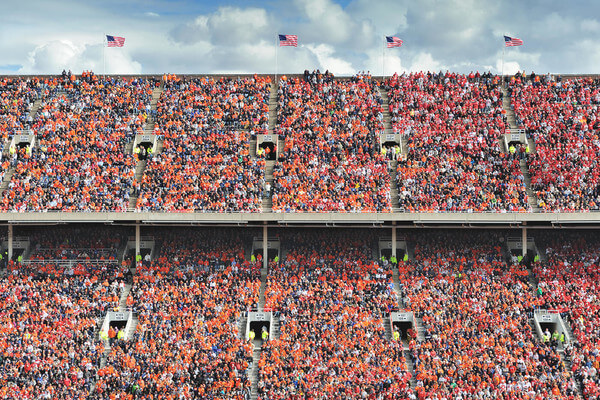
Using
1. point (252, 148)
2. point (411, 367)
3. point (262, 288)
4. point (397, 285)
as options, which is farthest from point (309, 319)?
point (252, 148)

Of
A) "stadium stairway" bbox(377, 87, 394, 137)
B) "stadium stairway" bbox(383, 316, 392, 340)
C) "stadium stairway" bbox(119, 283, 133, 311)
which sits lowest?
"stadium stairway" bbox(383, 316, 392, 340)

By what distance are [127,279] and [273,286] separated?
858 cm

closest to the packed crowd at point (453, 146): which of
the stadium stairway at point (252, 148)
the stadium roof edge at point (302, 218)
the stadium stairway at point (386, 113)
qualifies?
the stadium stairway at point (386, 113)

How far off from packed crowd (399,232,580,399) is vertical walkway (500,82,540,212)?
125 inches

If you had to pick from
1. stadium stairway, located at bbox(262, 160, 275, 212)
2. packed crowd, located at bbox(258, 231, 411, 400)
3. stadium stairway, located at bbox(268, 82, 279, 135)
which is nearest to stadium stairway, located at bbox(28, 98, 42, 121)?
stadium stairway, located at bbox(268, 82, 279, 135)

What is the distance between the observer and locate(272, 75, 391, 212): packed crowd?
5531 cm

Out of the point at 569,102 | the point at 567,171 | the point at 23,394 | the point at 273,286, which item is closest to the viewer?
the point at 23,394

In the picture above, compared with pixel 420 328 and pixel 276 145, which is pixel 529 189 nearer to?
pixel 420 328

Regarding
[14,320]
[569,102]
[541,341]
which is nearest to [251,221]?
[14,320]

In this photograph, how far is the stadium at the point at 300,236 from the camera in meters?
45.9

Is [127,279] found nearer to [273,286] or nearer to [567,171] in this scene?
[273,286]

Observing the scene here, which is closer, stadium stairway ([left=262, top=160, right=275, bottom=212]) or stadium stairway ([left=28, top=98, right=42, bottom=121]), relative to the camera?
stadium stairway ([left=262, top=160, right=275, bottom=212])

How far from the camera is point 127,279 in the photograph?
54031 mm

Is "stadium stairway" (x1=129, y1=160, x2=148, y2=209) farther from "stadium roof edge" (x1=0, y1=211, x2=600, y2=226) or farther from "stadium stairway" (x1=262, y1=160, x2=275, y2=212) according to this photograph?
"stadium stairway" (x1=262, y1=160, x2=275, y2=212)
